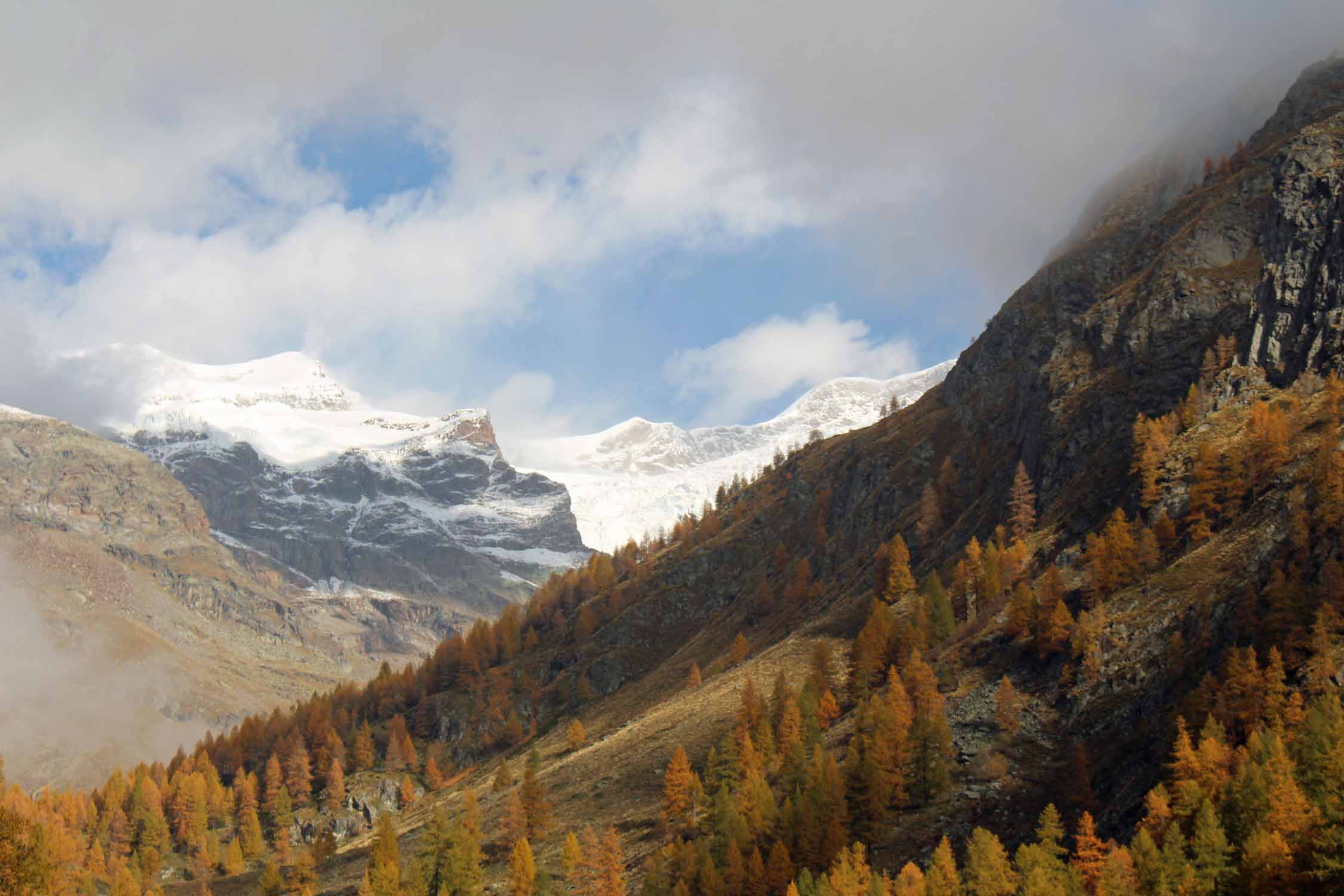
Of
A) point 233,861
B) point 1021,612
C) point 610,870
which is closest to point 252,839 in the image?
point 233,861

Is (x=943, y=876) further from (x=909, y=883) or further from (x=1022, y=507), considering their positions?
(x=1022, y=507)

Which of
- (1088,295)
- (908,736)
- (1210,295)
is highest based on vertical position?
(1088,295)

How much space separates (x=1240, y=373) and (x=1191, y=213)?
56.7m

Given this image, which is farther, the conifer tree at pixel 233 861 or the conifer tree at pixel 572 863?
the conifer tree at pixel 233 861

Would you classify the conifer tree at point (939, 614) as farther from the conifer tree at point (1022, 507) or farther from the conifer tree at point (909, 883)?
the conifer tree at point (909, 883)

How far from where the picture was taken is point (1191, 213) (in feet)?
607

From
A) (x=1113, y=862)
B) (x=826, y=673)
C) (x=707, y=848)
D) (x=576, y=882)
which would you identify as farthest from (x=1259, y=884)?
(x=826, y=673)

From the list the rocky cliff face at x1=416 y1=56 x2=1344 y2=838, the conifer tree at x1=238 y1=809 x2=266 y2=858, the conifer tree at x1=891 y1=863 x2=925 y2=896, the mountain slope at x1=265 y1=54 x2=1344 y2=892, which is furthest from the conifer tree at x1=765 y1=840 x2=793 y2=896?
the conifer tree at x1=238 y1=809 x2=266 y2=858

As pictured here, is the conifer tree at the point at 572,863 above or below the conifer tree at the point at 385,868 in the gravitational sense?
below

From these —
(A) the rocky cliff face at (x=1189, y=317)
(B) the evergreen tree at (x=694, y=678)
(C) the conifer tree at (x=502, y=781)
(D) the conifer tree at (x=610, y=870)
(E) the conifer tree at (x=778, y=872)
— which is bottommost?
(E) the conifer tree at (x=778, y=872)

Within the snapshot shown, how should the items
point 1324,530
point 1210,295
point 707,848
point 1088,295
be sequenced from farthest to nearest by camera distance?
1. point 1088,295
2. point 1210,295
3. point 707,848
4. point 1324,530

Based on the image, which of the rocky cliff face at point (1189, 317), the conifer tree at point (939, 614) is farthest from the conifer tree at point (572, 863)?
the rocky cliff face at point (1189, 317)

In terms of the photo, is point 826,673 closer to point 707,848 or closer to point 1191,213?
point 707,848

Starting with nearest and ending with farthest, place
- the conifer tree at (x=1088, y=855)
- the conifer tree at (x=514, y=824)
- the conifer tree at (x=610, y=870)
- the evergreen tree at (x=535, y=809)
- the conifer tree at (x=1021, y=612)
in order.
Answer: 1. the conifer tree at (x=1088, y=855)
2. the conifer tree at (x=610, y=870)
3. the conifer tree at (x=1021, y=612)
4. the evergreen tree at (x=535, y=809)
5. the conifer tree at (x=514, y=824)
